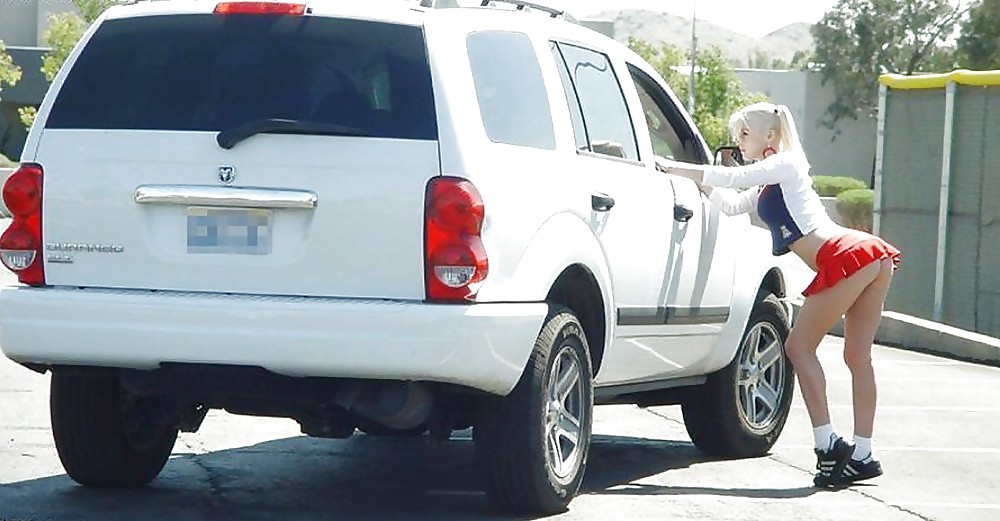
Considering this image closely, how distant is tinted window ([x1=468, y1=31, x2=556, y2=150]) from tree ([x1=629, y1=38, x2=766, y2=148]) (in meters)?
62.7

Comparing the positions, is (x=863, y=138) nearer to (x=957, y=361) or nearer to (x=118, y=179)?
(x=957, y=361)

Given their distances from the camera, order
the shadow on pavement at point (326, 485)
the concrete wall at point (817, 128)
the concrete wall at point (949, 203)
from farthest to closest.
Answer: the concrete wall at point (817, 128) < the concrete wall at point (949, 203) < the shadow on pavement at point (326, 485)

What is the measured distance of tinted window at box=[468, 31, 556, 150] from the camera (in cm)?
673

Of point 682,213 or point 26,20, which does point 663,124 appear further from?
point 26,20

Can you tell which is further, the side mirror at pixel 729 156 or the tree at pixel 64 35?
the tree at pixel 64 35

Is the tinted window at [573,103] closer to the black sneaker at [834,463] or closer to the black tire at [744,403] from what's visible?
the black sneaker at [834,463]

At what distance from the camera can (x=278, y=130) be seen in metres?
6.45

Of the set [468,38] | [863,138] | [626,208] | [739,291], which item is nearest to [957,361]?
[739,291]

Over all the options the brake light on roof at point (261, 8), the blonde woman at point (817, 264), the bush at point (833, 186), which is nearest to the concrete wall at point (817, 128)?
the bush at point (833, 186)

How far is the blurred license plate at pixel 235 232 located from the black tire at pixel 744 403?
10.4 feet

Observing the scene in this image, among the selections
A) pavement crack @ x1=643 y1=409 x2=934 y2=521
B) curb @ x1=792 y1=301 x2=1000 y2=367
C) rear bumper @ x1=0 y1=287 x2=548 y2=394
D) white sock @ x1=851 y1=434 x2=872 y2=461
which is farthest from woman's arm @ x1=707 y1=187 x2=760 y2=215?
curb @ x1=792 y1=301 x2=1000 y2=367

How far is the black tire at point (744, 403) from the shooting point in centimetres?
889

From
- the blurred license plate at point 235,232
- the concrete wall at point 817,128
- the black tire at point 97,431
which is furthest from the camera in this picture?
the concrete wall at point 817,128

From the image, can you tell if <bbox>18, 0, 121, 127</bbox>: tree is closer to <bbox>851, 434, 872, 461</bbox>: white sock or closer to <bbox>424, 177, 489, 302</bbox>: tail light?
<bbox>851, 434, 872, 461</bbox>: white sock
